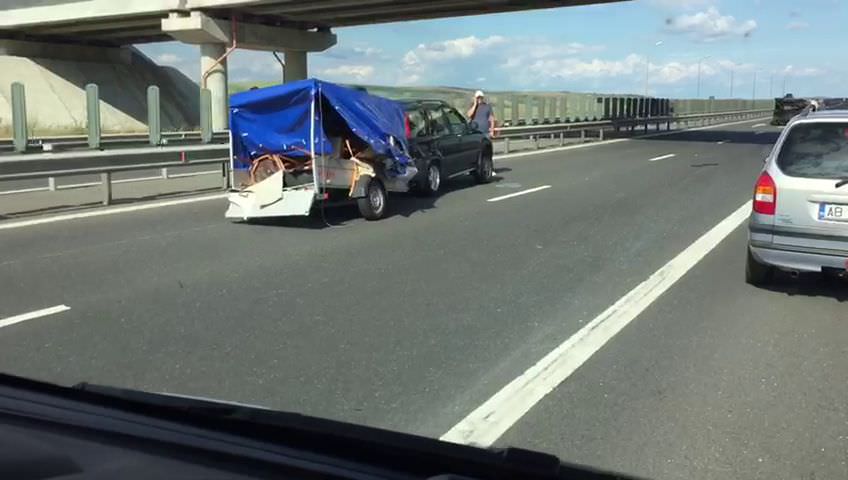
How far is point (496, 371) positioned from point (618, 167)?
665 inches

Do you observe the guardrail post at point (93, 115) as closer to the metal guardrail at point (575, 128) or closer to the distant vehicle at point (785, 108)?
the metal guardrail at point (575, 128)

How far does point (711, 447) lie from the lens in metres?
3.91

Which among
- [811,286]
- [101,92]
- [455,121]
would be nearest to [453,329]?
[811,286]

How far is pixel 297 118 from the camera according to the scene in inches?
446

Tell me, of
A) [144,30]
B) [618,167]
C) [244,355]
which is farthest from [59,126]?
[244,355]

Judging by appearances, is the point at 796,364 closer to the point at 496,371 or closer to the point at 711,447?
the point at 711,447

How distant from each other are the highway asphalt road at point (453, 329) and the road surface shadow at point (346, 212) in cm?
19

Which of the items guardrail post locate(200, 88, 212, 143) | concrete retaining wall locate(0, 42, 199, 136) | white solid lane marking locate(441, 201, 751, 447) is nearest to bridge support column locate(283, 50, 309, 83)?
concrete retaining wall locate(0, 42, 199, 136)

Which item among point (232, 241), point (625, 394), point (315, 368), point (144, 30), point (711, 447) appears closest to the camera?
point (711, 447)

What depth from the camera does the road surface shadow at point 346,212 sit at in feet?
37.7

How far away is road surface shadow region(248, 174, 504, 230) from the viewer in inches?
452

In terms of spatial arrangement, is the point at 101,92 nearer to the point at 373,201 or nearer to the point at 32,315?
the point at 373,201

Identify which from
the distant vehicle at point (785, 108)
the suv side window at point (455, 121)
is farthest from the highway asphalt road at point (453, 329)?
the distant vehicle at point (785, 108)

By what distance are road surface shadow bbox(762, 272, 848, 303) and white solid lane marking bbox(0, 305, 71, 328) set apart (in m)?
6.62
